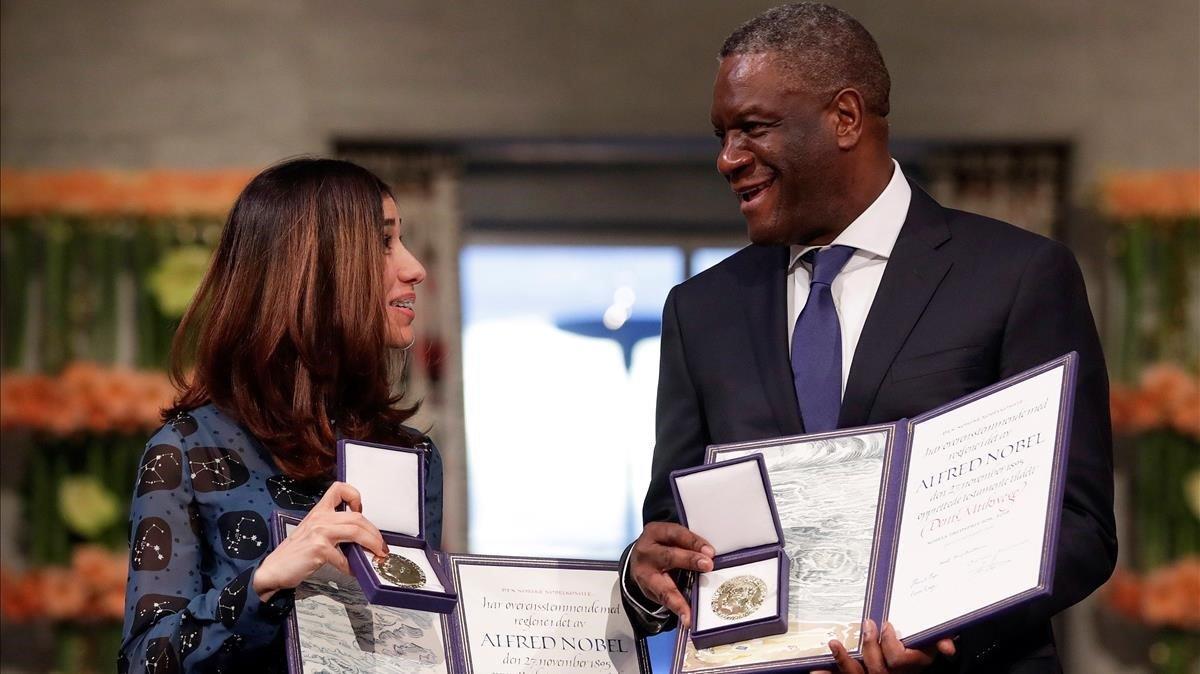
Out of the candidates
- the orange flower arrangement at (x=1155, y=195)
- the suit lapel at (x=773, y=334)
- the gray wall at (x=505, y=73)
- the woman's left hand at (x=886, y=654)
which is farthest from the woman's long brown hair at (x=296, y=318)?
the orange flower arrangement at (x=1155, y=195)

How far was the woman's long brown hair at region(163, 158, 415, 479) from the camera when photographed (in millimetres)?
2102

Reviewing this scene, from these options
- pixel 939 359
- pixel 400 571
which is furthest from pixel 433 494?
pixel 939 359

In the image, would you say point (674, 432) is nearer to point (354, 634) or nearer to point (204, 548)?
point (354, 634)

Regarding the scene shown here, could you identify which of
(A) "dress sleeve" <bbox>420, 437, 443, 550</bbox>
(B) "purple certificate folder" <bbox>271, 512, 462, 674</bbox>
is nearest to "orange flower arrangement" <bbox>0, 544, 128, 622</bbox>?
(A) "dress sleeve" <bbox>420, 437, 443, 550</bbox>

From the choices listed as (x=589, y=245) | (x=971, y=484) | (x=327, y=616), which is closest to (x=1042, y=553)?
(x=971, y=484)

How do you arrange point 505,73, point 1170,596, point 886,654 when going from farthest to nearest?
point 505,73
point 1170,596
point 886,654

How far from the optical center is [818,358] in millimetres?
2051

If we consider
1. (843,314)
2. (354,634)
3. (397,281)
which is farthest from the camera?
(397,281)

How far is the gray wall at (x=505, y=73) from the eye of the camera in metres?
5.52

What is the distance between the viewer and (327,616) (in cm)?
195

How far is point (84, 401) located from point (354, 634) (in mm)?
3451

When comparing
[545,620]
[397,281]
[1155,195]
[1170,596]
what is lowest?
[1170,596]

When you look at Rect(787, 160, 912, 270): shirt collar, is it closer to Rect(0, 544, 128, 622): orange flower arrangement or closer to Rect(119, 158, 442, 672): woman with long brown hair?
Rect(119, 158, 442, 672): woman with long brown hair

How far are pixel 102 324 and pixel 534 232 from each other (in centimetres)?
176
